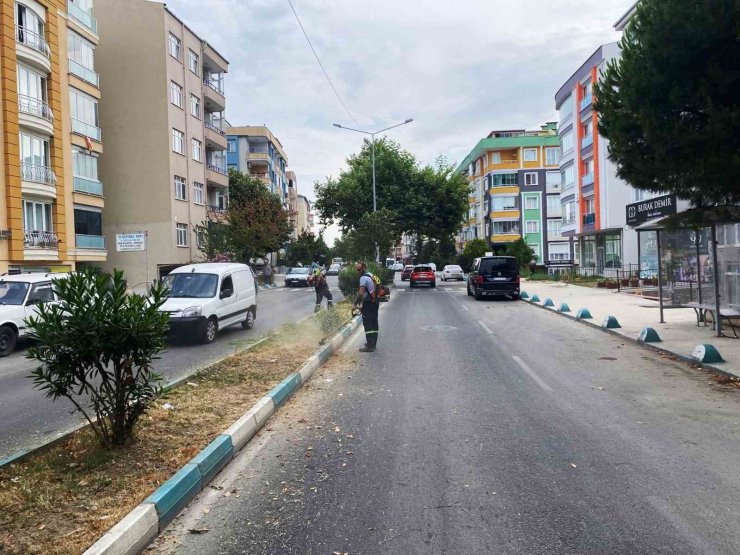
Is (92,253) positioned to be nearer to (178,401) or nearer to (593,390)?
(178,401)

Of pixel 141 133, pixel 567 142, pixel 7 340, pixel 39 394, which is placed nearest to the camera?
pixel 39 394

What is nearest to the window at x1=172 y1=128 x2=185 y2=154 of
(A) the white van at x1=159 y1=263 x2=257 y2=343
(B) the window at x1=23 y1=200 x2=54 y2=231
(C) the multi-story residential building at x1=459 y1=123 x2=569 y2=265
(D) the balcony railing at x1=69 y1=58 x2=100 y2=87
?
(D) the balcony railing at x1=69 y1=58 x2=100 y2=87

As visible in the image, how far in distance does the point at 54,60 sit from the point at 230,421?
1069 inches

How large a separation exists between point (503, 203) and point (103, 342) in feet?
214

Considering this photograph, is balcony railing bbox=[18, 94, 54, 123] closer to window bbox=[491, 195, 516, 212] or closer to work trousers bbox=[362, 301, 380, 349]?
work trousers bbox=[362, 301, 380, 349]

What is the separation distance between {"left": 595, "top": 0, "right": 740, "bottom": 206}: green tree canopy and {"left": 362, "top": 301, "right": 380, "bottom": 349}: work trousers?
518cm

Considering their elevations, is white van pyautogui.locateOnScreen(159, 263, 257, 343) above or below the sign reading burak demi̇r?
below

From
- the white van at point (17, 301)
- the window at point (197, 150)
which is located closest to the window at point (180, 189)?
the window at point (197, 150)

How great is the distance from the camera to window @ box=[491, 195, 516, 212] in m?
66.9

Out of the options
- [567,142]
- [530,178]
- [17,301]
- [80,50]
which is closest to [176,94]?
[80,50]

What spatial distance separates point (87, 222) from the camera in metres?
29.8

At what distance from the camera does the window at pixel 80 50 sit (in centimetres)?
2880

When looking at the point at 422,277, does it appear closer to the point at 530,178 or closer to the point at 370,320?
the point at 370,320

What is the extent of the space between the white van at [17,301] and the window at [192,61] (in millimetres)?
27473
